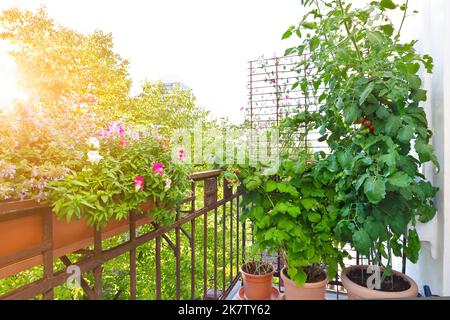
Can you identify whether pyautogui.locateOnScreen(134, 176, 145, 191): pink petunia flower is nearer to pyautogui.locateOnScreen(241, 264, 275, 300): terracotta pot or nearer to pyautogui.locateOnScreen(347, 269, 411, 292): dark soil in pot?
pyautogui.locateOnScreen(241, 264, 275, 300): terracotta pot

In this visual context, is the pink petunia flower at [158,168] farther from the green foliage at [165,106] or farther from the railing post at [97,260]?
the green foliage at [165,106]

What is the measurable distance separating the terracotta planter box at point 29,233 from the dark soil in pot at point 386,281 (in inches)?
53.9

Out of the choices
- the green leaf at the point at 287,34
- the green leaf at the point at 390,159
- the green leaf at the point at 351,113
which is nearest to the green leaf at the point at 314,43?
the green leaf at the point at 287,34

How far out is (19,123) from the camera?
616 millimetres

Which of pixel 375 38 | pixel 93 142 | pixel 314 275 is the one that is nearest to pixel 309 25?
pixel 375 38

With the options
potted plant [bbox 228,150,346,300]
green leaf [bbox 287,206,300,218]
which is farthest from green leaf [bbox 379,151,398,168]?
green leaf [bbox 287,206,300,218]

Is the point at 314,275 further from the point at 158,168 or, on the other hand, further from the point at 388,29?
the point at 388,29

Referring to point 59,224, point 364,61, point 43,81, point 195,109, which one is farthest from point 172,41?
point 195,109

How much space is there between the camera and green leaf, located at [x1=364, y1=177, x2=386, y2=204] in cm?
97

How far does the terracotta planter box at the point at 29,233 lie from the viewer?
1.78 ft

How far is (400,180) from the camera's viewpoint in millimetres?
972

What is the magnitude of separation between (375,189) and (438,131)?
0.68 metres
